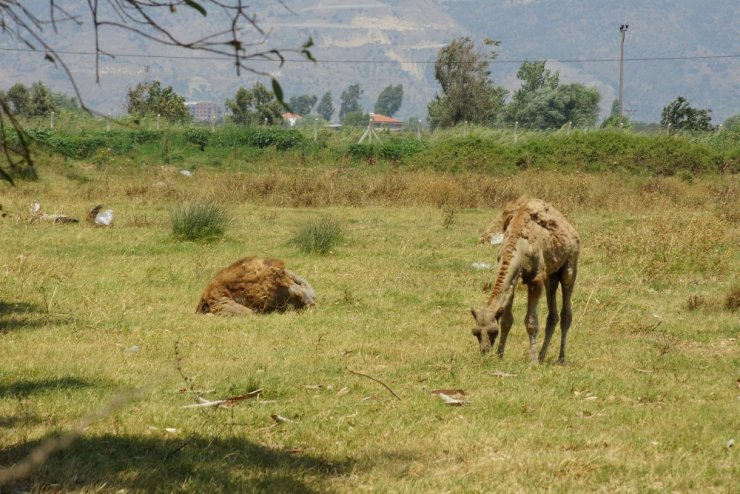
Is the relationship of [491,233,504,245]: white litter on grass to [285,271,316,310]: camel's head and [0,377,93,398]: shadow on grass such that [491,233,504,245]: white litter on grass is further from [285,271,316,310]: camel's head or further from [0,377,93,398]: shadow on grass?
[0,377,93,398]: shadow on grass

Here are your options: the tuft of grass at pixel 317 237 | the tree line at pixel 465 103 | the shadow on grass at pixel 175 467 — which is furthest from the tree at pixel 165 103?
the shadow on grass at pixel 175 467

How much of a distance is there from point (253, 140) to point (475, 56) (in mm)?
39191

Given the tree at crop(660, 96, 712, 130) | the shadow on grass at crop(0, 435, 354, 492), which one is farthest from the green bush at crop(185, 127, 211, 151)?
the shadow on grass at crop(0, 435, 354, 492)

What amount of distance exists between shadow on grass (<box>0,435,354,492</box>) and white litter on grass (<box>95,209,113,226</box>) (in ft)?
45.9

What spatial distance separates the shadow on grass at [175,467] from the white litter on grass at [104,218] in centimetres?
1399

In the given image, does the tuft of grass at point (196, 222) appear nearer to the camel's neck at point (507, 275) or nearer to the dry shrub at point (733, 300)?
the dry shrub at point (733, 300)

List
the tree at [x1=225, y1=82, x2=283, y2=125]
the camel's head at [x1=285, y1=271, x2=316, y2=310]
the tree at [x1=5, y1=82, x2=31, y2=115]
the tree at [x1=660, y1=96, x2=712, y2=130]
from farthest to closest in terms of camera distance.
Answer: the tree at [x1=225, y1=82, x2=283, y2=125], the tree at [x1=5, y1=82, x2=31, y2=115], the tree at [x1=660, y1=96, x2=712, y2=130], the camel's head at [x1=285, y1=271, x2=316, y2=310]

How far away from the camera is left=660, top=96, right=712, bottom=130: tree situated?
67881 mm

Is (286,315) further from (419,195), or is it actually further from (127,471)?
(419,195)

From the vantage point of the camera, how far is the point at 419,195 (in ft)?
91.8

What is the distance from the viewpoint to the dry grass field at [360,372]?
20.7 ft

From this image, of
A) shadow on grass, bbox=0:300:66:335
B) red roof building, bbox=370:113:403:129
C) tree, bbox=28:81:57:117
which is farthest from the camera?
tree, bbox=28:81:57:117

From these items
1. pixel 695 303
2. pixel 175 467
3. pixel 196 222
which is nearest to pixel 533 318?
pixel 175 467

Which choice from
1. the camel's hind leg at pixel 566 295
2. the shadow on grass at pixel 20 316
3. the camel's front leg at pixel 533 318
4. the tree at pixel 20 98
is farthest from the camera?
the tree at pixel 20 98
